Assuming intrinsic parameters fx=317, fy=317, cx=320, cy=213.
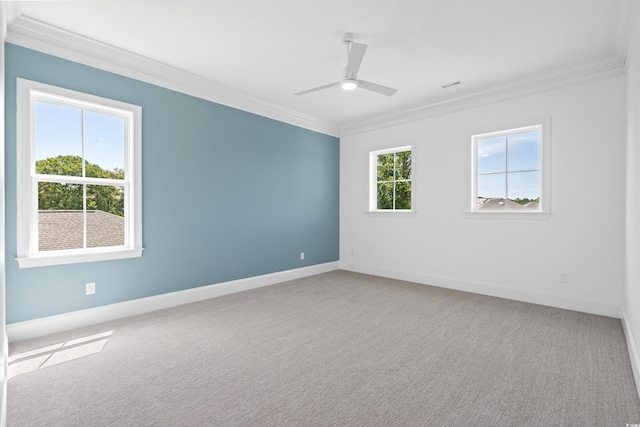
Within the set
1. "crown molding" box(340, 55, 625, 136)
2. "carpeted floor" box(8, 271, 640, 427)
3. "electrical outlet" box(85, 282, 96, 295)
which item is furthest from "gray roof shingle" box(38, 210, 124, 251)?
"crown molding" box(340, 55, 625, 136)

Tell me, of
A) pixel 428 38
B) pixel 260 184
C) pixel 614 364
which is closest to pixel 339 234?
pixel 260 184

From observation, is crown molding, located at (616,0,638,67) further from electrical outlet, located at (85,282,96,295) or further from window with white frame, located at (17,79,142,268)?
electrical outlet, located at (85,282,96,295)

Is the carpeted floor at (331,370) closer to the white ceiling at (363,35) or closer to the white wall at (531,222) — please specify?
the white wall at (531,222)

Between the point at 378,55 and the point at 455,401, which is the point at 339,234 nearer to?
the point at 378,55

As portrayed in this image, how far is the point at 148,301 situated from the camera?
3.71 meters

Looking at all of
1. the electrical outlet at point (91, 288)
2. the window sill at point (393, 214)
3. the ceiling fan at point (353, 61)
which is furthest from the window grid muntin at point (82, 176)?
the window sill at point (393, 214)

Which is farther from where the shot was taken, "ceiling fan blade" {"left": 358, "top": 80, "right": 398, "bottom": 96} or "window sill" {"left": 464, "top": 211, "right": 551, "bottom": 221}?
"window sill" {"left": 464, "top": 211, "right": 551, "bottom": 221}

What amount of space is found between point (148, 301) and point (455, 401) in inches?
131

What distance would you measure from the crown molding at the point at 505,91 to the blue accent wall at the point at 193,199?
50.3 inches

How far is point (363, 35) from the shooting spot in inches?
122

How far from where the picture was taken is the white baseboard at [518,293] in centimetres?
361

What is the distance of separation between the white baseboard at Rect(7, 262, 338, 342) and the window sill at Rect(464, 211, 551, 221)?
3082 mm

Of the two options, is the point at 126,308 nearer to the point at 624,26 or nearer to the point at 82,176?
the point at 82,176

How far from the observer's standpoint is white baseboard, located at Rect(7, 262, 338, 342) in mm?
2951
